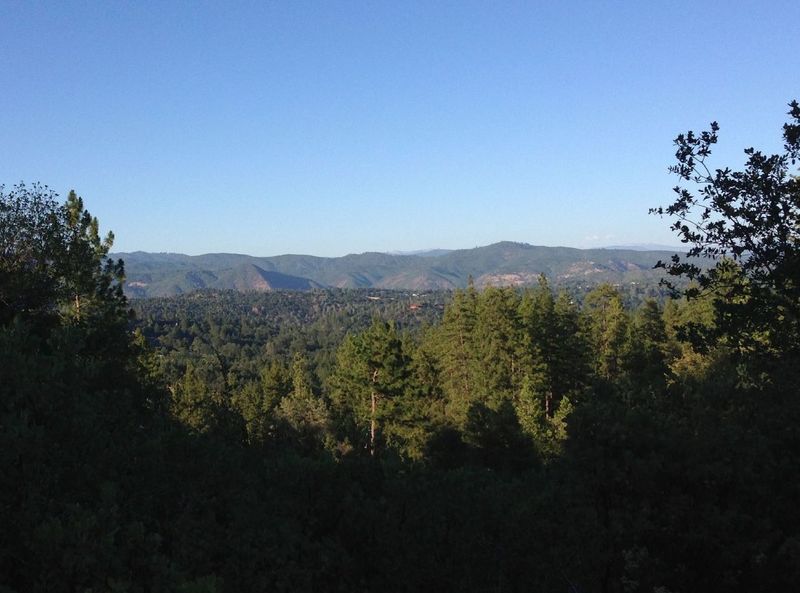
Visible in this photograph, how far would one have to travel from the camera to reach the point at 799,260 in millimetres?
9383

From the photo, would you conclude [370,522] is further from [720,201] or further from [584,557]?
[720,201]

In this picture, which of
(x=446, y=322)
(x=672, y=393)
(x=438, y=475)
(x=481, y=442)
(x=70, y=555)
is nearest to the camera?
(x=70, y=555)

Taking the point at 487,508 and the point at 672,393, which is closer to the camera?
the point at 487,508

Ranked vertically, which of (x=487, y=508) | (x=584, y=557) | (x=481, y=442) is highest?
(x=487, y=508)

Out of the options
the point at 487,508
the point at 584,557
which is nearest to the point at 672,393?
the point at 584,557

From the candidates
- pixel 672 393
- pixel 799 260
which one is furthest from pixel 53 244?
pixel 799 260

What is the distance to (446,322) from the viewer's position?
5103 cm

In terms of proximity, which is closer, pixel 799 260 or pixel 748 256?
pixel 799 260

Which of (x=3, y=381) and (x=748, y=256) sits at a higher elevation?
(x=748, y=256)

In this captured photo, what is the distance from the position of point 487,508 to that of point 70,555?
6014 millimetres

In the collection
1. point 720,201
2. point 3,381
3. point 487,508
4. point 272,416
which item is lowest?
point 272,416

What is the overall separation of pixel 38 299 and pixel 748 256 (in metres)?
21.5

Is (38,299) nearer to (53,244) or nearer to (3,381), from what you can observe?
(53,244)

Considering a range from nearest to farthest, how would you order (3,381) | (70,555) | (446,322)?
1. (70,555)
2. (3,381)
3. (446,322)
